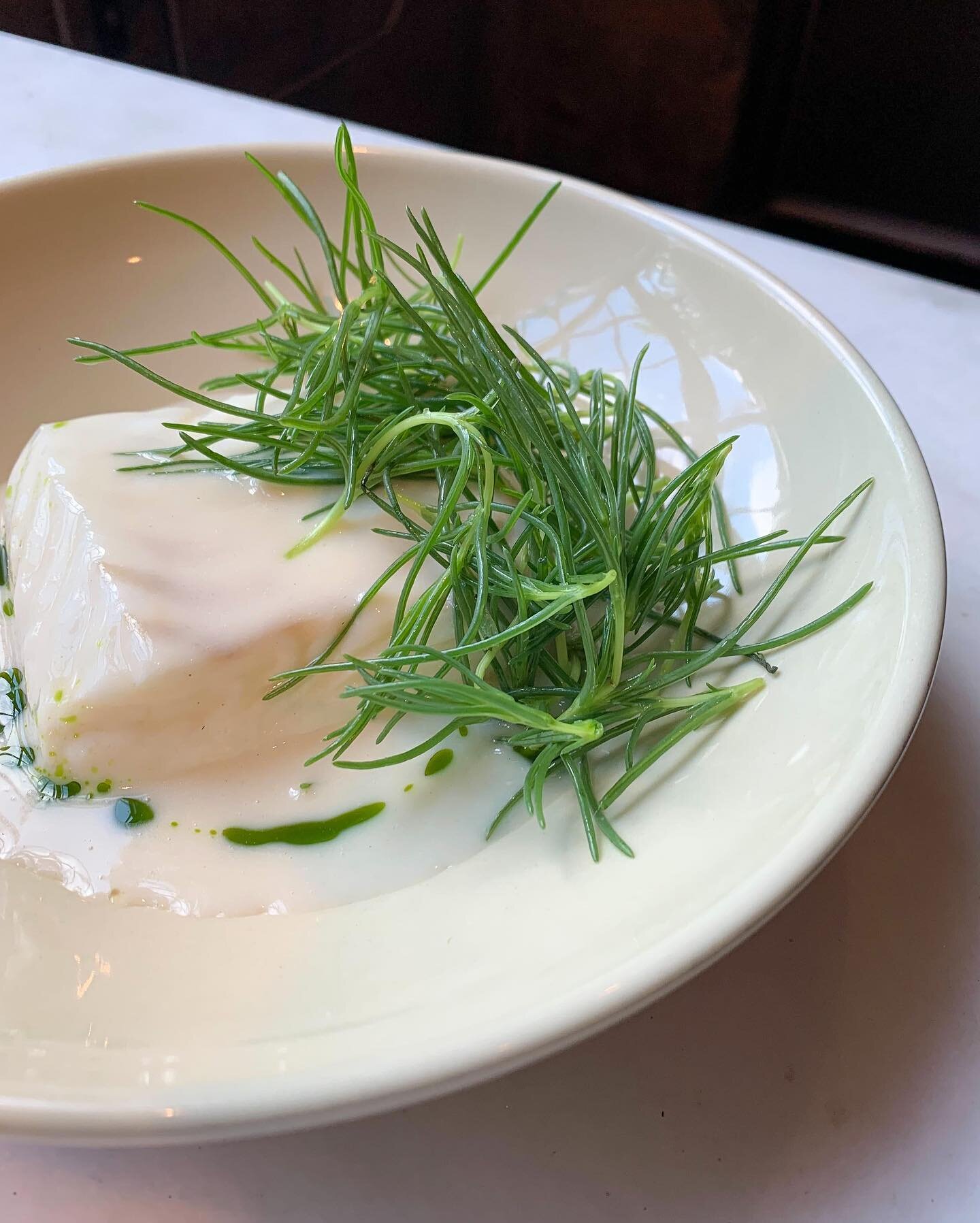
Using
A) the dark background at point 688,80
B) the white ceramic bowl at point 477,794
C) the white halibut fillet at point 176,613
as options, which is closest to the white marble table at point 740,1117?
the white ceramic bowl at point 477,794

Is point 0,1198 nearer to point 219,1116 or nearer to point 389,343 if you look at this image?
point 219,1116

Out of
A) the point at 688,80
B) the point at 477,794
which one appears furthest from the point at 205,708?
the point at 688,80

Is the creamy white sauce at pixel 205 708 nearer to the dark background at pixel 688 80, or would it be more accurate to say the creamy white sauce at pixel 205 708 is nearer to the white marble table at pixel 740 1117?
the white marble table at pixel 740 1117

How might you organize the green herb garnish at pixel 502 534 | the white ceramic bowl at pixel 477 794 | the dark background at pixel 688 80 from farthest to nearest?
the dark background at pixel 688 80 → the green herb garnish at pixel 502 534 → the white ceramic bowl at pixel 477 794

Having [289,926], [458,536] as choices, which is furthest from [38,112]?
[289,926]

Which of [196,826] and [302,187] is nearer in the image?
[196,826]

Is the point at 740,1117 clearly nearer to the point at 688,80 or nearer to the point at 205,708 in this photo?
the point at 205,708

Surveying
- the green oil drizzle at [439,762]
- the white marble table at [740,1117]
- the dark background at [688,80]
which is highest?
the dark background at [688,80]

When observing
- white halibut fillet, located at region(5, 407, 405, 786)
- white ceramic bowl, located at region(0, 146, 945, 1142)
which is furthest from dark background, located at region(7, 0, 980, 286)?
white halibut fillet, located at region(5, 407, 405, 786)
